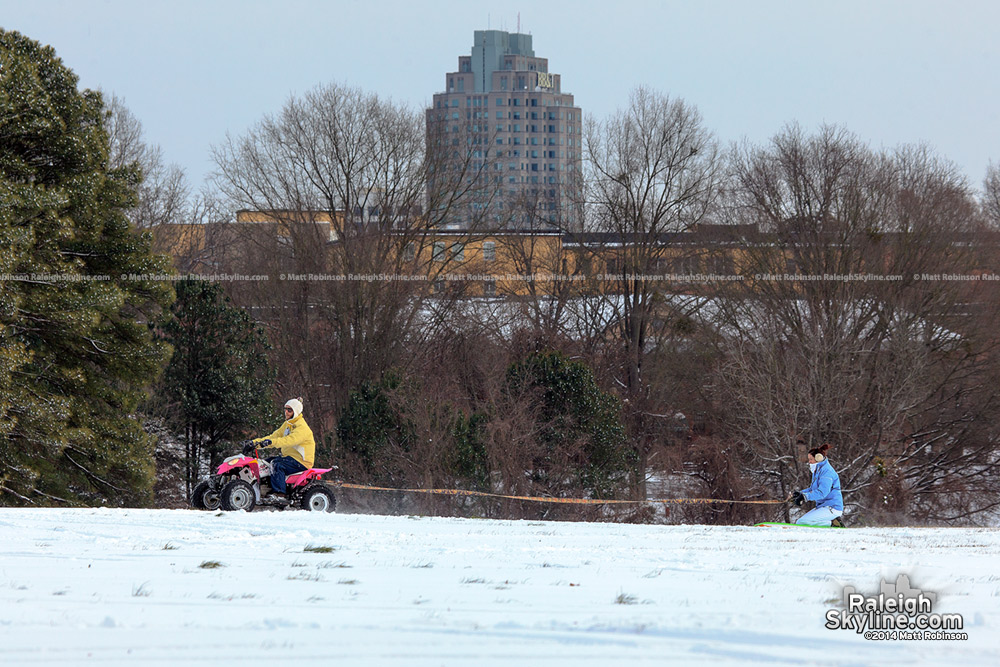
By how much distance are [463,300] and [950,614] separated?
43.0 meters

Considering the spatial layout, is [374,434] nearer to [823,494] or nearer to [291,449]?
[291,449]

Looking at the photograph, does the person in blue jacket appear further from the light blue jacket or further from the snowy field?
the snowy field

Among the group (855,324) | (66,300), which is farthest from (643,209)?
(66,300)

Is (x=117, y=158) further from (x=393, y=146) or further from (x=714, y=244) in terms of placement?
(x=714, y=244)

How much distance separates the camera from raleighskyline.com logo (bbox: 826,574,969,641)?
20.5ft

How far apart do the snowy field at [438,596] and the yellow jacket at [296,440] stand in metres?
3.05

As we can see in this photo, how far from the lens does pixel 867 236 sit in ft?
139

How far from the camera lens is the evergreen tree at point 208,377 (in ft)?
104

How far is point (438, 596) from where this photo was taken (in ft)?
24.0

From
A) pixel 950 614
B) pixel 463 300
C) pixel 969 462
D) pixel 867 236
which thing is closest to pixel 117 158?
pixel 463 300

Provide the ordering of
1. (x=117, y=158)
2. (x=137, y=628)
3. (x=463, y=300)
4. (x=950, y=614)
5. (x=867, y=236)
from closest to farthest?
1. (x=137, y=628)
2. (x=950, y=614)
3. (x=867, y=236)
4. (x=117, y=158)
5. (x=463, y=300)

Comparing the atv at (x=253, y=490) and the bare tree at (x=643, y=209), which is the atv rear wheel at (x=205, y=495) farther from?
the bare tree at (x=643, y=209)

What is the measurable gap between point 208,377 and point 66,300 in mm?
8466

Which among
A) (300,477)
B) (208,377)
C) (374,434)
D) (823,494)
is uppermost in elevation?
(208,377)
